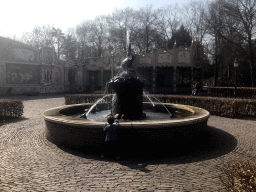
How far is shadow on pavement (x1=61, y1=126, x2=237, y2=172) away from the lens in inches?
193

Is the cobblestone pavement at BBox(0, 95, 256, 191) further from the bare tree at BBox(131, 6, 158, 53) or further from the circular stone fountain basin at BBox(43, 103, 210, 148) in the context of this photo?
the bare tree at BBox(131, 6, 158, 53)

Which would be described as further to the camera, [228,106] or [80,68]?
[80,68]

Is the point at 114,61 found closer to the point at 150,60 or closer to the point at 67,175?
the point at 150,60

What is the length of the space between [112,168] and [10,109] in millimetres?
8983

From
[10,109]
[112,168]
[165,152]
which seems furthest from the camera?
[10,109]

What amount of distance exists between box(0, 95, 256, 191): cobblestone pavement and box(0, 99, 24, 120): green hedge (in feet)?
15.7

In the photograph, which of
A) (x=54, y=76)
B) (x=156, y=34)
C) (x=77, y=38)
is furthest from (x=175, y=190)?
(x=77, y=38)

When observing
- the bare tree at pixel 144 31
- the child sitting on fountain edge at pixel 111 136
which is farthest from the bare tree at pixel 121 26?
the child sitting on fountain edge at pixel 111 136

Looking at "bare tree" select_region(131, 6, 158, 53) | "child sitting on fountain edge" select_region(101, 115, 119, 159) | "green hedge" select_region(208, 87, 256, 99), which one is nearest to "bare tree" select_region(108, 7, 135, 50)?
"bare tree" select_region(131, 6, 158, 53)

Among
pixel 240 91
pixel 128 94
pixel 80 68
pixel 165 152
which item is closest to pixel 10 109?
pixel 128 94

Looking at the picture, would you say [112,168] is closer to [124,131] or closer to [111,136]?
[111,136]

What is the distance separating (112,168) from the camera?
14.7ft

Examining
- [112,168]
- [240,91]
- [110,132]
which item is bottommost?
[112,168]

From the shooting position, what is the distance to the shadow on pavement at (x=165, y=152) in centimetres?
489
